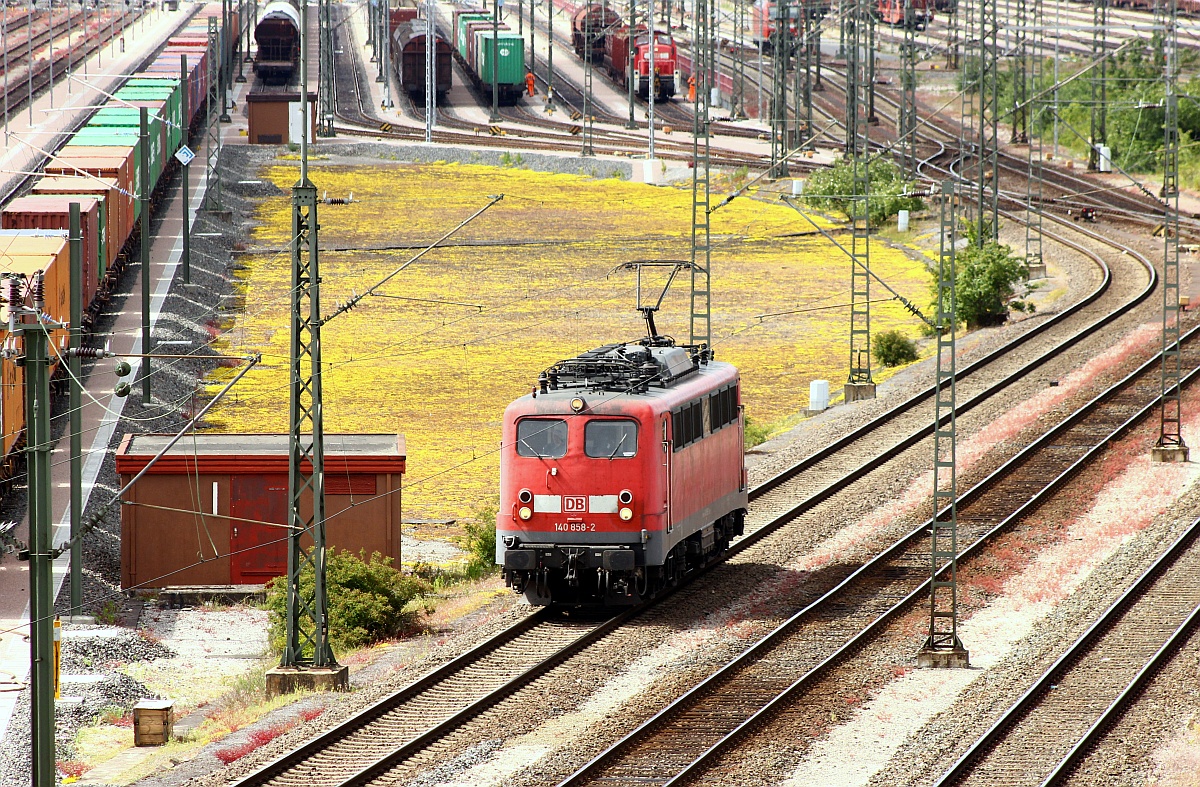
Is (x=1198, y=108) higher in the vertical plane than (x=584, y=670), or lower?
higher

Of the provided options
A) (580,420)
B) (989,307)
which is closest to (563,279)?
(989,307)

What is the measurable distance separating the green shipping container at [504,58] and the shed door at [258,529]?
7986cm

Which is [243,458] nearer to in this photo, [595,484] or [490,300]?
[595,484]

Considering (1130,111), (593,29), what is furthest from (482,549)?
(593,29)

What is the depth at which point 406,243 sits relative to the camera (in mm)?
68812

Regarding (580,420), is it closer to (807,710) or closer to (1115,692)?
(807,710)

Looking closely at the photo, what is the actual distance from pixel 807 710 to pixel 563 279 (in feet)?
144

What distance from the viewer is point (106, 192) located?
1956 inches

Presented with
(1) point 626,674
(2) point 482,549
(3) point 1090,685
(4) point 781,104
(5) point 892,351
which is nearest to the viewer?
(3) point 1090,685

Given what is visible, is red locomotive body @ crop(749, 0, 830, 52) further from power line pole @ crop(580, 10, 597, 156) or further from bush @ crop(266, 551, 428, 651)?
bush @ crop(266, 551, 428, 651)

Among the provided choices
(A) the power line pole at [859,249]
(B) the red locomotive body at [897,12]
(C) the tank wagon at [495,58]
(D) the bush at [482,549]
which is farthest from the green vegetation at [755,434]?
(B) the red locomotive body at [897,12]

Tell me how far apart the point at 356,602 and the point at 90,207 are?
74.7 ft

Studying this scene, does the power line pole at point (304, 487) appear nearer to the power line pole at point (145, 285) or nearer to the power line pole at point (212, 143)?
the power line pole at point (145, 285)

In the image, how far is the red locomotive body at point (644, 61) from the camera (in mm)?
107938
